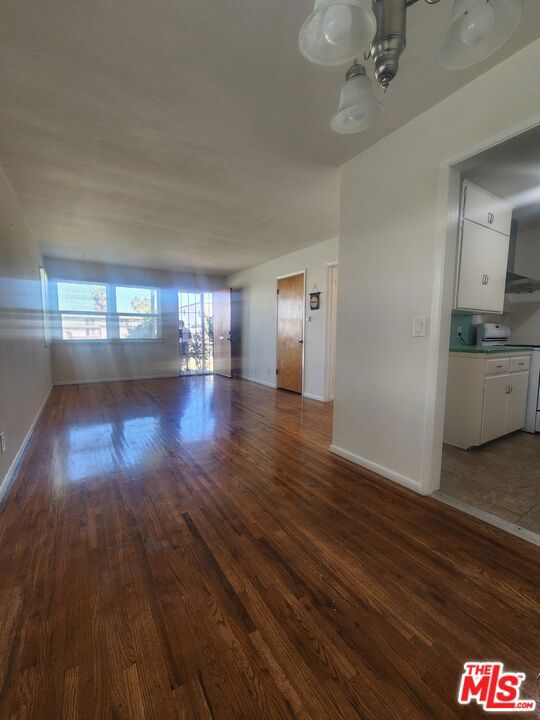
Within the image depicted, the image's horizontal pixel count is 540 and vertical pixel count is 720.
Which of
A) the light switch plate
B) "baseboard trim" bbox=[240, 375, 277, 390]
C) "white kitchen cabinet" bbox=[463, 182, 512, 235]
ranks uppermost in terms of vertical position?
"white kitchen cabinet" bbox=[463, 182, 512, 235]

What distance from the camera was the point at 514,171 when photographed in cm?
225

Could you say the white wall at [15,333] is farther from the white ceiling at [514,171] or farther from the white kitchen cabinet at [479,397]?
the white kitchen cabinet at [479,397]

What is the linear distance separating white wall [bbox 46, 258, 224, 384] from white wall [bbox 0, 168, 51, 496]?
2213mm

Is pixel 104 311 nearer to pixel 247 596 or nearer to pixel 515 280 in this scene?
pixel 247 596

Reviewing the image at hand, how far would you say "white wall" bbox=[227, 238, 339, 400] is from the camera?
4566 millimetres

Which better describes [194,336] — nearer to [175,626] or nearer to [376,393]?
[376,393]

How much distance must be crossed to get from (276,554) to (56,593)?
0.94 metres

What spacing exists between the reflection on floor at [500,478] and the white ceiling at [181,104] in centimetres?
244

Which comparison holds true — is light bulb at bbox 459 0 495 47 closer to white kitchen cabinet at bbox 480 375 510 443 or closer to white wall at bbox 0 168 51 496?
white kitchen cabinet at bbox 480 375 510 443

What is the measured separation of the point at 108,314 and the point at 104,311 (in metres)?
0.09

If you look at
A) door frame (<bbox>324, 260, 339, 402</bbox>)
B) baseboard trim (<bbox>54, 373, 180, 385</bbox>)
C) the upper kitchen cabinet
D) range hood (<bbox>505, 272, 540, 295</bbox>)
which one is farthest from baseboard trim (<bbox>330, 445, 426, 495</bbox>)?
baseboard trim (<bbox>54, 373, 180, 385</bbox>)

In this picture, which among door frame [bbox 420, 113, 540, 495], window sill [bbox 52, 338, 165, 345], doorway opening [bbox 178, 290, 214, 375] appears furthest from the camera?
doorway opening [bbox 178, 290, 214, 375]

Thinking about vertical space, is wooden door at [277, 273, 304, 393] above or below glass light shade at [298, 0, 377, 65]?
below

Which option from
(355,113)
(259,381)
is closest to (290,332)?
(259,381)
